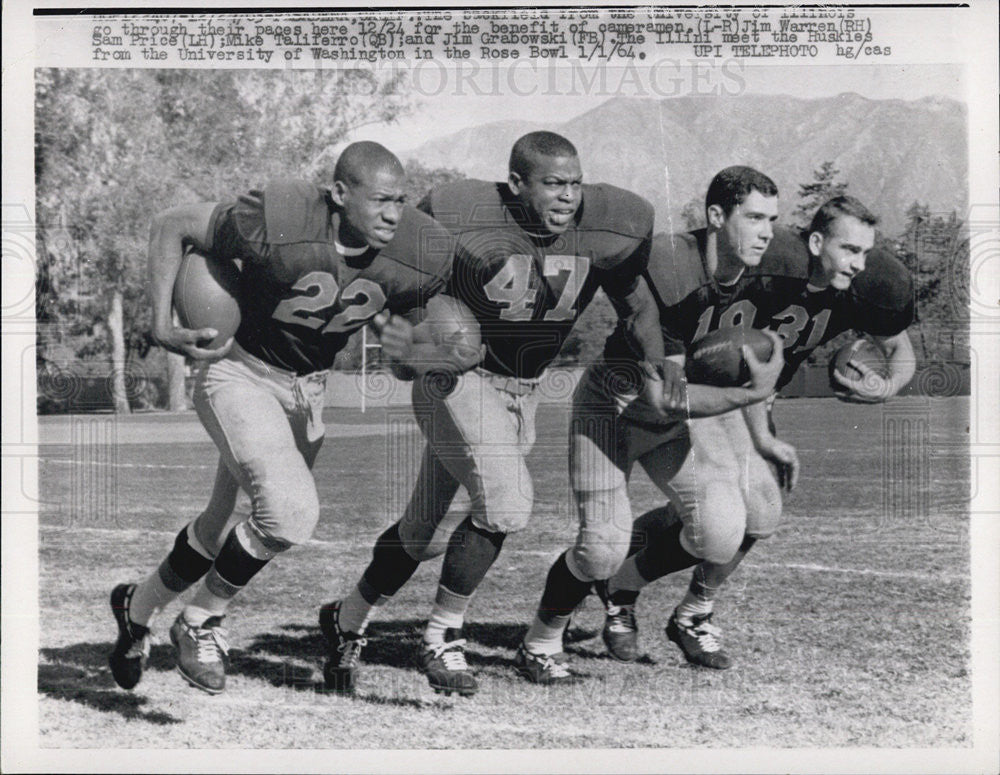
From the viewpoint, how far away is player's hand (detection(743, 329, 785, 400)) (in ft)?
12.2

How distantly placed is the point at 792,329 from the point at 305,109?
1.76 meters

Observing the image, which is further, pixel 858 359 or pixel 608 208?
pixel 858 359

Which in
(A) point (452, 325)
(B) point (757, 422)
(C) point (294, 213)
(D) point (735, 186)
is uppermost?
(D) point (735, 186)

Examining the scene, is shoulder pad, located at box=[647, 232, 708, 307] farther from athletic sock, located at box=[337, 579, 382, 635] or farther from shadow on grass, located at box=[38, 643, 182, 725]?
shadow on grass, located at box=[38, 643, 182, 725]

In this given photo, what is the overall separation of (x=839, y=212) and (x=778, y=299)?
35 cm

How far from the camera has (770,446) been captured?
3.74 metres

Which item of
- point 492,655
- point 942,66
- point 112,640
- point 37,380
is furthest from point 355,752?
point 942,66

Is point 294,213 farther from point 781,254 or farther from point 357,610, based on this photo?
point 781,254

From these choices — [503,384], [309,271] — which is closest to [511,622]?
[503,384]

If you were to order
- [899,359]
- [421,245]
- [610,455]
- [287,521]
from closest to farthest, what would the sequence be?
[287,521]
[421,245]
[610,455]
[899,359]

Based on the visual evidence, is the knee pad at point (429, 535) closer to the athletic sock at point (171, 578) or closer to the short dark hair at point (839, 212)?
the athletic sock at point (171, 578)

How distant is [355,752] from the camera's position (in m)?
3.57

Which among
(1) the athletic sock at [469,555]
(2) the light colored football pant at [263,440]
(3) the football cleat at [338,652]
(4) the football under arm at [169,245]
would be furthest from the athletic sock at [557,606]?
(4) the football under arm at [169,245]

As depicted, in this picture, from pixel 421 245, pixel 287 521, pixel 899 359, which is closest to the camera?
pixel 287 521
